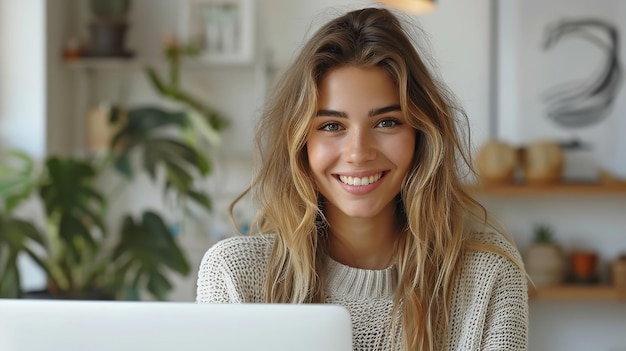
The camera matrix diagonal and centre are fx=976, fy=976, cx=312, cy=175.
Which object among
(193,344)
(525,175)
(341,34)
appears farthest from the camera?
(525,175)

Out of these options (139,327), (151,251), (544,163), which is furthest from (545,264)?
(139,327)

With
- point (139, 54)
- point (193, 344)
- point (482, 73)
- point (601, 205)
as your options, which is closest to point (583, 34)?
point (482, 73)

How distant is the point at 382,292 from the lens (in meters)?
1.67

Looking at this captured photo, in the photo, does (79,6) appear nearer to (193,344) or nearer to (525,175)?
(525,175)

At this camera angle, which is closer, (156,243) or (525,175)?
(156,243)

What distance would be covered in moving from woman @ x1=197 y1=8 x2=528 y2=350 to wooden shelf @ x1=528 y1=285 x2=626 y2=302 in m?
2.42

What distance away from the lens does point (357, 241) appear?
1696 millimetres

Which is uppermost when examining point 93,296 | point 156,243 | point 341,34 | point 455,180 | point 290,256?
point 341,34

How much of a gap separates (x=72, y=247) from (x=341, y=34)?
6.63 ft

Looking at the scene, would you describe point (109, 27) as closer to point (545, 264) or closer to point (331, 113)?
point (545, 264)

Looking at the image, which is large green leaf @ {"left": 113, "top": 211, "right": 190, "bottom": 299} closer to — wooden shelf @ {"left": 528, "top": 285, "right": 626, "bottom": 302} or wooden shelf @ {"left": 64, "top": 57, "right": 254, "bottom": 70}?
wooden shelf @ {"left": 64, "top": 57, "right": 254, "bottom": 70}

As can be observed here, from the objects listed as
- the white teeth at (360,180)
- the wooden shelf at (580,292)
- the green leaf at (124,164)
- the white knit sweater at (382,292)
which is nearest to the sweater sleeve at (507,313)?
the white knit sweater at (382,292)

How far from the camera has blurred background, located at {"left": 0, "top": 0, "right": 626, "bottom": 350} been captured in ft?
13.1

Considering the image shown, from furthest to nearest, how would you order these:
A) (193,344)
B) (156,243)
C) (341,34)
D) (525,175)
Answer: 1. (525,175)
2. (156,243)
3. (341,34)
4. (193,344)
